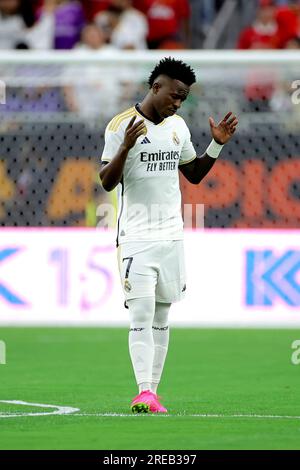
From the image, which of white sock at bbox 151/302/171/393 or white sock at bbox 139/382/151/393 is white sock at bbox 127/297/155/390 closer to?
white sock at bbox 139/382/151/393

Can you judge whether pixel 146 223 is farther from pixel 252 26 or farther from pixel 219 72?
pixel 252 26

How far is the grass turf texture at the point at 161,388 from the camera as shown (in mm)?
7480

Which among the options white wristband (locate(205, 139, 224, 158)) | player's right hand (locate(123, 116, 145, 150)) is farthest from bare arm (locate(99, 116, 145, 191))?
A: white wristband (locate(205, 139, 224, 158))

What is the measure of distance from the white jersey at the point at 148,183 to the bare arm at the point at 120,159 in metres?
0.24

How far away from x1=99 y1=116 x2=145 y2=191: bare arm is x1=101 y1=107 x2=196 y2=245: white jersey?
0.24 meters

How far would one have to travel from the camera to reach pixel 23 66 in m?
15.6

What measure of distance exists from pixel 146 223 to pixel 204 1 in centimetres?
1284

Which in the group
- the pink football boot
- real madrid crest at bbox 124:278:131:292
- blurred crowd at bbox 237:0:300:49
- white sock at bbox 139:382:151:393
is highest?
blurred crowd at bbox 237:0:300:49

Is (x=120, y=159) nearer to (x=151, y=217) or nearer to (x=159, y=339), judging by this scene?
(x=151, y=217)

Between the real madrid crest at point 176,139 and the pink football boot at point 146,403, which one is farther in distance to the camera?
the real madrid crest at point 176,139

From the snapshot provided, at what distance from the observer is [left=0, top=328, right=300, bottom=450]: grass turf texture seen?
7.48m

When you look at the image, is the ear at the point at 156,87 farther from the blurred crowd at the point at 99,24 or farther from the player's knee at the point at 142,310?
the blurred crowd at the point at 99,24

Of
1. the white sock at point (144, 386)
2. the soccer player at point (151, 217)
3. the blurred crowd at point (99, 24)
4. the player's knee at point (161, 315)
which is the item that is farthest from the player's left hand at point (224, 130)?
the blurred crowd at point (99, 24)

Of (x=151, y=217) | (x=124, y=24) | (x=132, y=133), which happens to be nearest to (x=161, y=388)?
(x=151, y=217)
